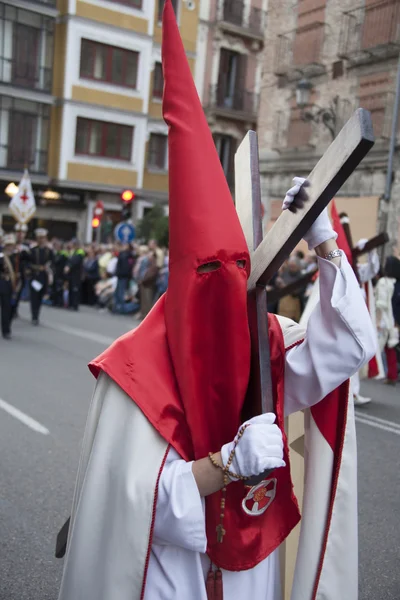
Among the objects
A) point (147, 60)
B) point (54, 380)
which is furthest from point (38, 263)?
point (147, 60)

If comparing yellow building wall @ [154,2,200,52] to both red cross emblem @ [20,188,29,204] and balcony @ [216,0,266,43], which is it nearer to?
balcony @ [216,0,266,43]

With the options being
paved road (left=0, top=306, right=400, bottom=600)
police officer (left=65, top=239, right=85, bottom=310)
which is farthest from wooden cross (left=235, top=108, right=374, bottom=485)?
police officer (left=65, top=239, right=85, bottom=310)

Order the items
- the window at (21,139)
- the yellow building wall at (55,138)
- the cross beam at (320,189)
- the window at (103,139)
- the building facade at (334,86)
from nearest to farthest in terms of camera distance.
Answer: the cross beam at (320,189) < the building facade at (334,86) < the window at (21,139) < the yellow building wall at (55,138) < the window at (103,139)

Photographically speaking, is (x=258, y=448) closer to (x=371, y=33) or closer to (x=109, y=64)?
(x=371, y=33)

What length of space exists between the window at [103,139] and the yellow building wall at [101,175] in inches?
25.1

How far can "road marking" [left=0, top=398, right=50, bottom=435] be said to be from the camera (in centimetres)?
580

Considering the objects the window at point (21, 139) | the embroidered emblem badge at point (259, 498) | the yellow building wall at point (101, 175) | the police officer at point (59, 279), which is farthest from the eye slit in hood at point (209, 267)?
the yellow building wall at point (101, 175)

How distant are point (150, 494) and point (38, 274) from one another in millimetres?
12033

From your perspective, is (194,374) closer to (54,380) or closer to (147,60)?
(54,380)

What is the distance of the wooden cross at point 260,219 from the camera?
1387mm

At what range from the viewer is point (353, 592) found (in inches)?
75.0

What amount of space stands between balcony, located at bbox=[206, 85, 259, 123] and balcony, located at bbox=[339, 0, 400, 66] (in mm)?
13852

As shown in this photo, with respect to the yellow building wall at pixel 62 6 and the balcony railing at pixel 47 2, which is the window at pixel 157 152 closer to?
the yellow building wall at pixel 62 6

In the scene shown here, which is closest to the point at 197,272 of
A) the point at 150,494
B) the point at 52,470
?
the point at 150,494
